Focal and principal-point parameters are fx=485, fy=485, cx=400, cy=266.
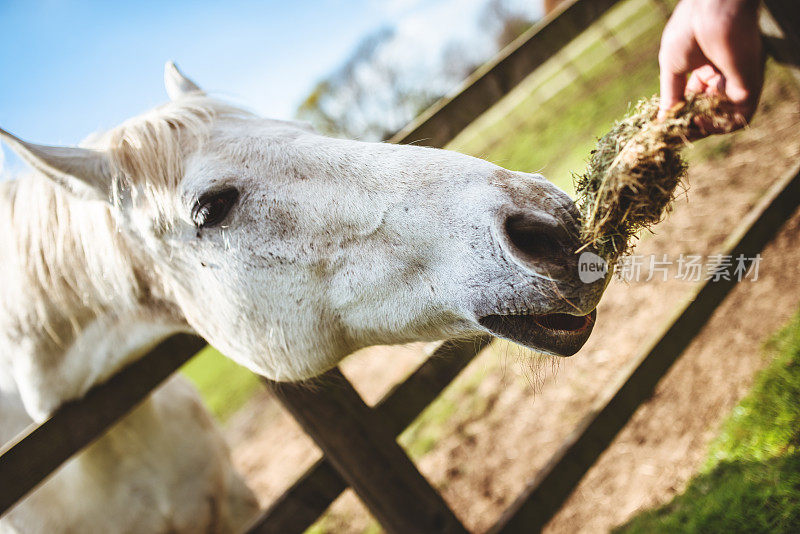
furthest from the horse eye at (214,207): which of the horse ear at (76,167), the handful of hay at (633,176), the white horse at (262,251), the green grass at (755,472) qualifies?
the green grass at (755,472)

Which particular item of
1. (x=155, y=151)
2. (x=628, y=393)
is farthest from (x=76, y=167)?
(x=628, y=393)

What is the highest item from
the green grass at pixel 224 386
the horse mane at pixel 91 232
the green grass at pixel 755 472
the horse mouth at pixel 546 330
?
the horse mane at pixel 91 232

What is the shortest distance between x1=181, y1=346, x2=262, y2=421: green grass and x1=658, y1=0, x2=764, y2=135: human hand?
7795 mm

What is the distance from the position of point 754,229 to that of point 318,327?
266 centimetres

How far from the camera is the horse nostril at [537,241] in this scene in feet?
4.18

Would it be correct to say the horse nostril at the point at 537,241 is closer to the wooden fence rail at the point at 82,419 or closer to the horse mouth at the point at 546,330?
the horse mouth at the point at 546,330

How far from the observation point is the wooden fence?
1.96 metres

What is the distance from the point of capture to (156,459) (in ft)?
8.26

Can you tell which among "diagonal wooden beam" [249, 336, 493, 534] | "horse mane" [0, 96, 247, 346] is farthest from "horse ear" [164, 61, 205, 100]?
"diagonal wooden beam" [249, 336, 493, 534]

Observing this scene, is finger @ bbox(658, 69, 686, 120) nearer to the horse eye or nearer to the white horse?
the white horse

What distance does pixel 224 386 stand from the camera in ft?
42.3

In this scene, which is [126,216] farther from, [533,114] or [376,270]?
[533,114]

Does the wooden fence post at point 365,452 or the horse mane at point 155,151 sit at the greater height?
the horse mane at point 155,151

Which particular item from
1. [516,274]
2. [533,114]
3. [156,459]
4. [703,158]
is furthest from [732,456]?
[533,114]
